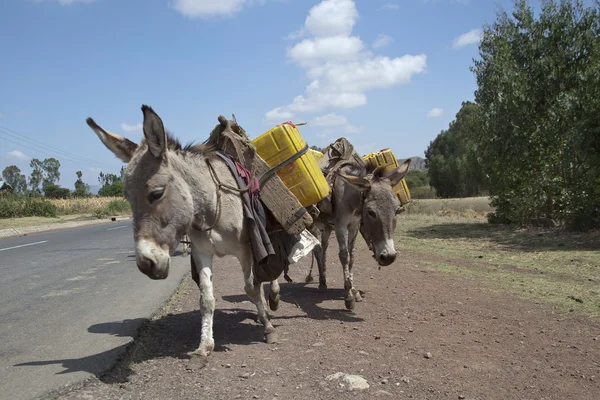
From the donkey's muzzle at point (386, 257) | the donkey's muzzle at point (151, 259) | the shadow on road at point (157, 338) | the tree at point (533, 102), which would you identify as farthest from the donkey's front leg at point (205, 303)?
the tree at point (533, 102)

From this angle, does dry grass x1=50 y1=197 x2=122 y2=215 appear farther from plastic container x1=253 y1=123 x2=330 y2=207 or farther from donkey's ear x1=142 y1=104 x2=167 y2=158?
donkey's ear x1=142 y1=104 x2=167 y2=158

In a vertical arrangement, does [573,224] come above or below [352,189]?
below

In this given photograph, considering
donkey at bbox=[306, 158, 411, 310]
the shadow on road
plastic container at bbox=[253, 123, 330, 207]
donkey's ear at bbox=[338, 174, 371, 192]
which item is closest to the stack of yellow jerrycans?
donkey at bbox=[306, 158, 411, 310]

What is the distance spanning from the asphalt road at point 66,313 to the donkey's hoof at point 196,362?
2.53ft

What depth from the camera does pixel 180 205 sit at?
411 cm

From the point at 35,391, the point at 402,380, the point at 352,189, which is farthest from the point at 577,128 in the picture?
the point at 35,391

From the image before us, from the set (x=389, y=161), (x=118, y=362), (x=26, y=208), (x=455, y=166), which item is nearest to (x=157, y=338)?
(x=118, y=362)

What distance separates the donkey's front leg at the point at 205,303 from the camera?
14.8 ft

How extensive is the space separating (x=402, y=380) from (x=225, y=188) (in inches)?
94.0

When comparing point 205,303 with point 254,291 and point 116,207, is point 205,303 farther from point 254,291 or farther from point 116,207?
point 116,207

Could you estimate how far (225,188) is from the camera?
187 inches

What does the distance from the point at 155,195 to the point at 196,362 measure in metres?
1.56

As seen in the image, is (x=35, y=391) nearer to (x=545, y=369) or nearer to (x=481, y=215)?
(x=545, y=369)

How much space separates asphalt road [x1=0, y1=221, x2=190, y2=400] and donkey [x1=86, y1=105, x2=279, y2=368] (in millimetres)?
1237
